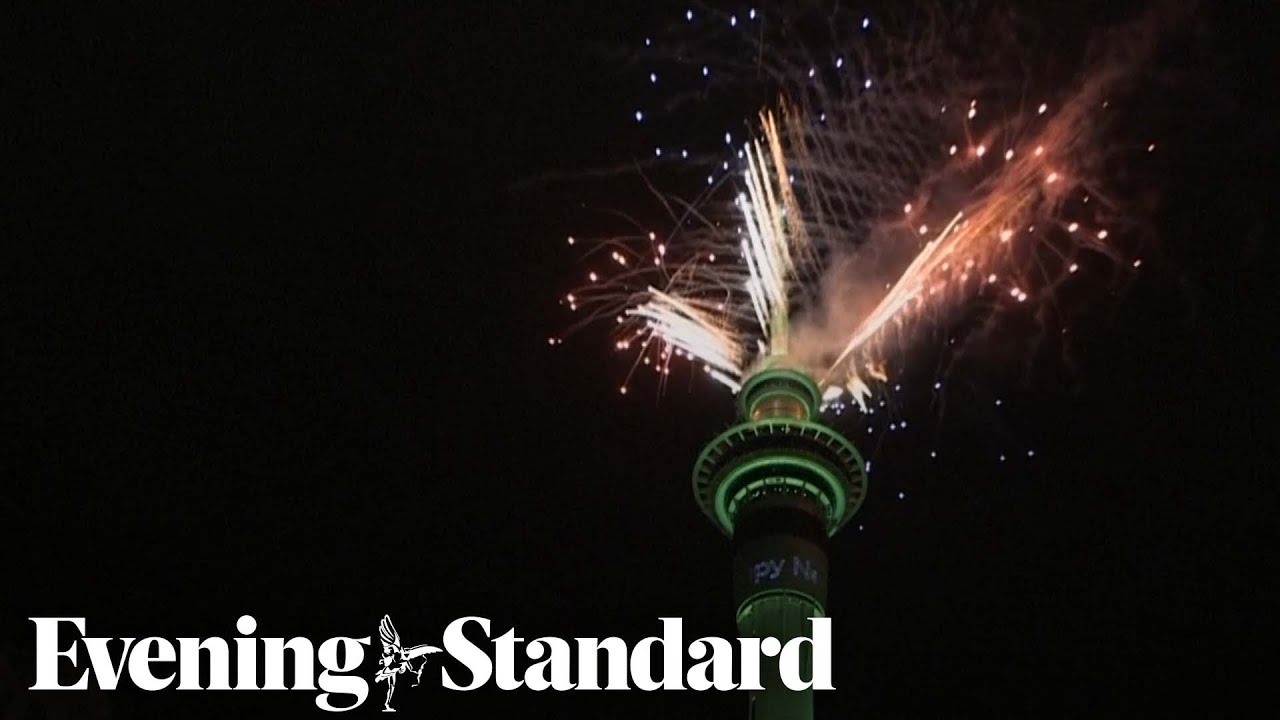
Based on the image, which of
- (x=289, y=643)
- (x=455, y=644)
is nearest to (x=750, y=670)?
(x=455, y=644)

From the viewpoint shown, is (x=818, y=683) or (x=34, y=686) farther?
(x=818, y=683)

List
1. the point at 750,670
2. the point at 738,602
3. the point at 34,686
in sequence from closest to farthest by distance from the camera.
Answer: the point at 34,686
the point at 750,670
the point at 738,602

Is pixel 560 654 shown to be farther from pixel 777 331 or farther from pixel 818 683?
pixel 777 331

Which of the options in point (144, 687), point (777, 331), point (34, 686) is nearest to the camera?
point (34, 686)

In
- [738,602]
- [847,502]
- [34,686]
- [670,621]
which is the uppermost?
[847,502]

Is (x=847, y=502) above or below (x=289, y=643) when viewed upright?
above

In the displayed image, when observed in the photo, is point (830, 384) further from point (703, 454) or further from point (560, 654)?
point (560, 654)
